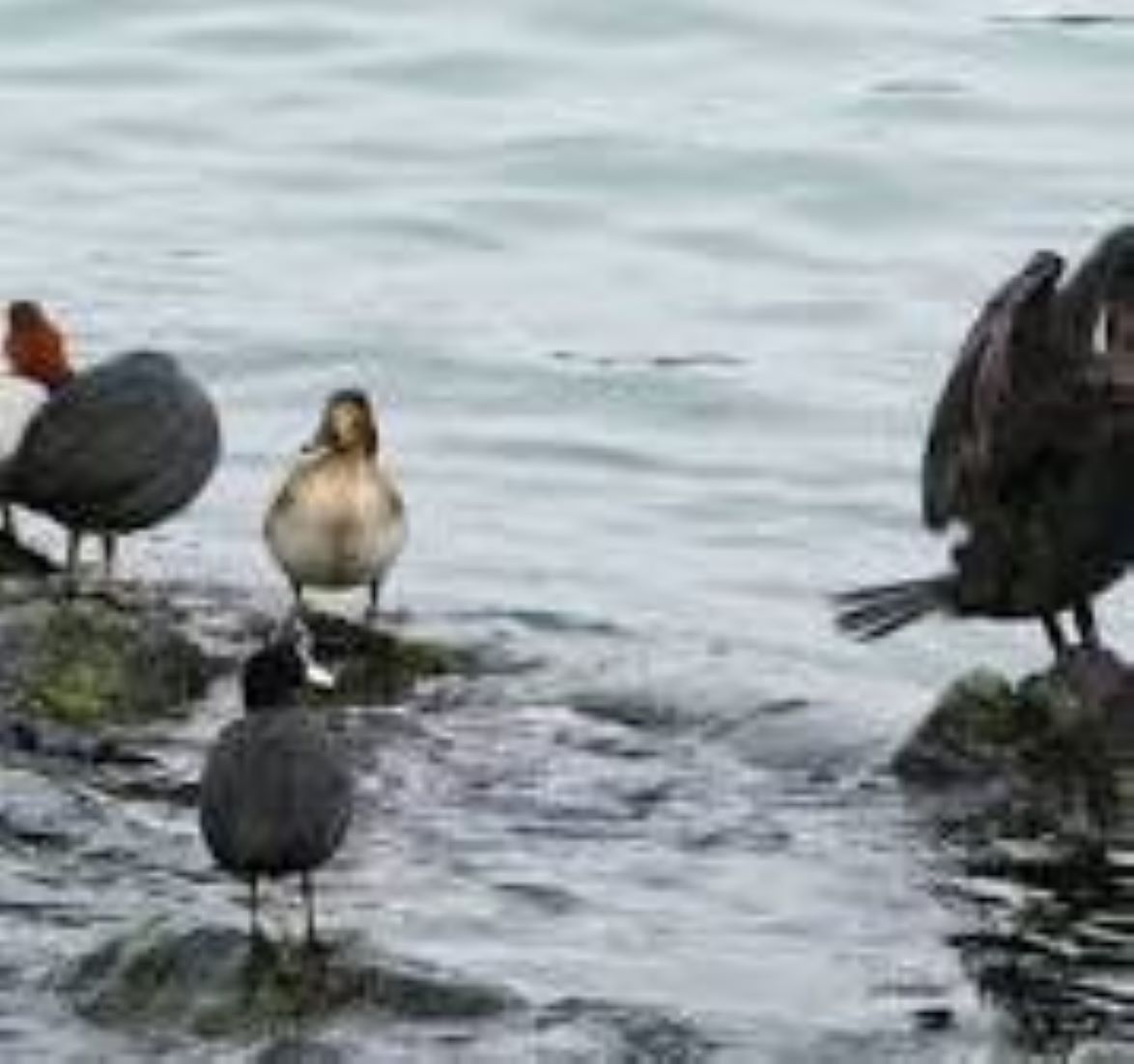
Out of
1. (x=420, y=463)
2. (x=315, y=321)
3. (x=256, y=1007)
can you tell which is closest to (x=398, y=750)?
(x=256, y=1007)

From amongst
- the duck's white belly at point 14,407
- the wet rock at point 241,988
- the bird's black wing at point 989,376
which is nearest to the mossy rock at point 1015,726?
A: the bird's black wing at point 989,376

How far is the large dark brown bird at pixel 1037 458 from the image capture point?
11.7 m

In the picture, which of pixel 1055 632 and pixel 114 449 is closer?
pixel 1055 632

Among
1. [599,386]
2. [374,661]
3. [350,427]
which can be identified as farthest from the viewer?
[599,386]

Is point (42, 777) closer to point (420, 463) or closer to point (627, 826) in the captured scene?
point (627, 826)

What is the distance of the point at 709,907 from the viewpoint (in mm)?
10453

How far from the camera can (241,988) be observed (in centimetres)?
910

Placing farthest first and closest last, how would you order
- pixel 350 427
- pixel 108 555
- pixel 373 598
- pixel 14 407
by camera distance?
pixel 108 555, pixel 14 407, pixel 373 598, pixel 350 427

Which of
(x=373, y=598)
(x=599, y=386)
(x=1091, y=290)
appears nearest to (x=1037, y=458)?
(x=1091, y=290)

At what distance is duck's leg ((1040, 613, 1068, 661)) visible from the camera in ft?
40.2

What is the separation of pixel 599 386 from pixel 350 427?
5328mm

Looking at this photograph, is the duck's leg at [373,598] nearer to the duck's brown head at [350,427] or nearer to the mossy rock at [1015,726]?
the duck's brown head at [350,427]

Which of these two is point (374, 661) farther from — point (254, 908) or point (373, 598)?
point (254, 908)

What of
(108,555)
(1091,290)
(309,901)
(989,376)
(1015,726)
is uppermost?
(1091,290)
